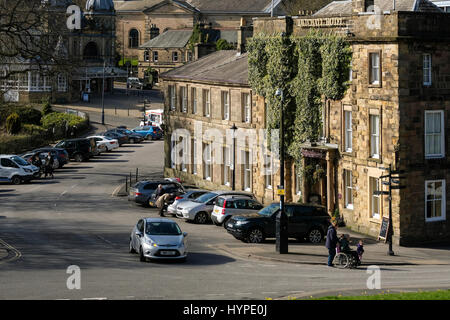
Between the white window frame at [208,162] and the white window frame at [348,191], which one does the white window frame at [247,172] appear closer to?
the white window frame at [208,162]

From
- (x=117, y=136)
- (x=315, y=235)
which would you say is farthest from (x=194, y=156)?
(x=117, y=136)

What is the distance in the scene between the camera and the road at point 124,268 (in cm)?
2583

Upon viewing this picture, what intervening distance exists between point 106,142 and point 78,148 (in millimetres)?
6622

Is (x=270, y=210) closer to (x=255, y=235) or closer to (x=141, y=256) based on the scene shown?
(x=255, y=235)

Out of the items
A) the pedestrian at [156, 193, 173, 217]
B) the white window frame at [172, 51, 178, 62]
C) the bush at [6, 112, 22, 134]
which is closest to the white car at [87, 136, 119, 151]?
the bush at [6, 112, 22, 134]

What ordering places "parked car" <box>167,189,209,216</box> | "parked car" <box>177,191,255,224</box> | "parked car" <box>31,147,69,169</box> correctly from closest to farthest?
"parked car" <box>177,191,255,224</box>
"parked car" <box>167,189,209,216</box>
"parked car" <box>31,147,69,169</box>

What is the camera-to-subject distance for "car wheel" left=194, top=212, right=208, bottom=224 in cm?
4391

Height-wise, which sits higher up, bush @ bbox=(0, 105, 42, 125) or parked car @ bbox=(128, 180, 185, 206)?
bush @ bbox=(0, 105, 42, 125)

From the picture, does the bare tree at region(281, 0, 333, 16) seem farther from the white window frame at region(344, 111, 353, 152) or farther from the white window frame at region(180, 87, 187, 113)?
the white window frame at region(344, 111, 353, 152)

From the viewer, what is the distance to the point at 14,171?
5903 centimetres

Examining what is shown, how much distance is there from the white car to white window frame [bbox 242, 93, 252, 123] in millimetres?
27651

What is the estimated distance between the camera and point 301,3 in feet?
405
